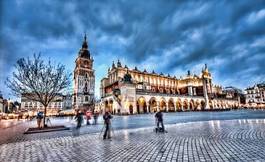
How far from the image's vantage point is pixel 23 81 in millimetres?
18281

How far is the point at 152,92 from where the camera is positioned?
226 ft

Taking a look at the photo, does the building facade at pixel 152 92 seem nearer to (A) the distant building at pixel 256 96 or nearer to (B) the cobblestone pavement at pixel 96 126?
(A) the distant building at pixel 256 96

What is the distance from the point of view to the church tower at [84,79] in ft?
376

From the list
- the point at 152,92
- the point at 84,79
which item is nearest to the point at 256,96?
the point at 152,92

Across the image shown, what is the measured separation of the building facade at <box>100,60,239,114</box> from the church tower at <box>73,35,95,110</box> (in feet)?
75.0

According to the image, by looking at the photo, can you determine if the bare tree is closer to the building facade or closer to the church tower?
the building facade

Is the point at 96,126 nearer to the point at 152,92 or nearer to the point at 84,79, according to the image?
the point at 152,92

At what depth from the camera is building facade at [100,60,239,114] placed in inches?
2388

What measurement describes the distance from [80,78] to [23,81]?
4111 inches

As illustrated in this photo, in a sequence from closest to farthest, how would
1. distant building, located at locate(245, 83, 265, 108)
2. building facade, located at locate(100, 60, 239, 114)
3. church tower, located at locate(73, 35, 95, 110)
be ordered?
building facade, located at locate(100, 60, 239, 114)
church tower, located at locate(73, 35, 95, 110)
distant building, located at locate(245, 83, 265, 108)

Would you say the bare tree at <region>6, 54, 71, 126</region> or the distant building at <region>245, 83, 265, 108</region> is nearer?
the bare tree at <region>6, 54, 71, 126</region>

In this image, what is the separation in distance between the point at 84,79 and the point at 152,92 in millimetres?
66691

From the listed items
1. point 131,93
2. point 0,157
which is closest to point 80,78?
point 131,93

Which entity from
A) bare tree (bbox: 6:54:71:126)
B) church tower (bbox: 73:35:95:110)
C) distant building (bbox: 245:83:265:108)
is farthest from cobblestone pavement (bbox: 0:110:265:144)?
distant building (bbox: 245:83:265:108)
